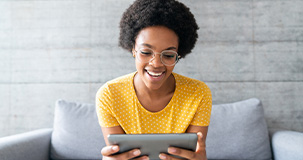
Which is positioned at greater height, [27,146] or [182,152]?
[182,152]

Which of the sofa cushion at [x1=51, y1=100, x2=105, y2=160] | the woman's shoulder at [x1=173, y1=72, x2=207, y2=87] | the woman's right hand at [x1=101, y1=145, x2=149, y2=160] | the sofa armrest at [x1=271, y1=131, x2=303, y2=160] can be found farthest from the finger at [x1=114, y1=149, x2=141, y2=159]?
the sofa armrest at [x1=271, y1=131, x2=303, y2=160]

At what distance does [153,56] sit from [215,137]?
971mm

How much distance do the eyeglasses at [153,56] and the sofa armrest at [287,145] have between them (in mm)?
1050

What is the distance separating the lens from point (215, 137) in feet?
6.15

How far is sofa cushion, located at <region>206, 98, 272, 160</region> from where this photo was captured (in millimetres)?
1850

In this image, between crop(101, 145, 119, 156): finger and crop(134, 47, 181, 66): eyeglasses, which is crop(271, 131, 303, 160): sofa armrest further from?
crop(101, 145, 119, 156): finger

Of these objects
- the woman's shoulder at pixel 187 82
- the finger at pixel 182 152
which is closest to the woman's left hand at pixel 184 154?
the finger at pixel 182 152

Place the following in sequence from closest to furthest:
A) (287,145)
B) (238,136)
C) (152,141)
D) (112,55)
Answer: (152,141), (287,145), (238,136), (112,55)

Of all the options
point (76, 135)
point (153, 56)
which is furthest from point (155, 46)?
point (76, 135)

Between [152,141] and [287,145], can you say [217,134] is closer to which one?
[287,145]

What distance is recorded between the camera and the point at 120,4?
2320mm

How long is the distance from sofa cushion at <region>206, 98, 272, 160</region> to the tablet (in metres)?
0.88

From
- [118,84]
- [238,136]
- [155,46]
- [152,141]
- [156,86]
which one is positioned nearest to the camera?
[152,141]

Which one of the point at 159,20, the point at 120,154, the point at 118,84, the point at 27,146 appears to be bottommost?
the point at 27,146
